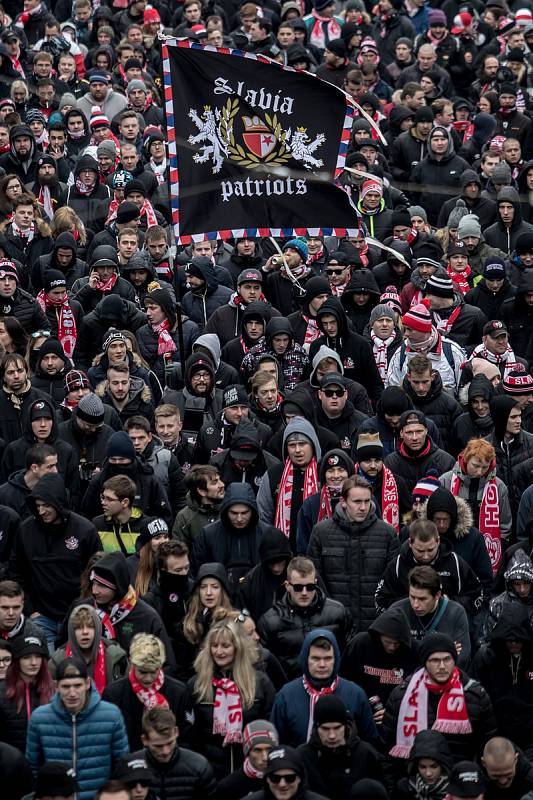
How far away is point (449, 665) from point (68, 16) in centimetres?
1751

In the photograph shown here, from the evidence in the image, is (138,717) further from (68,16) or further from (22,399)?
(68,16)

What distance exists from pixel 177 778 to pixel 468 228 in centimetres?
886

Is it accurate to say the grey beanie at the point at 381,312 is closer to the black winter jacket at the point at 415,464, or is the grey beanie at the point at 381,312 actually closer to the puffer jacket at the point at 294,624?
the black winter jacket at the point at 415,464

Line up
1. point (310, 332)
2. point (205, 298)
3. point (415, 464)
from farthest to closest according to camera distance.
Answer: point (205, 298), point (310, 332), point (415, 464)

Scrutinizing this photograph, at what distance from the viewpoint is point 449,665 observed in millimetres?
11391

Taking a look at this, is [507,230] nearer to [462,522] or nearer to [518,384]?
[518,384]

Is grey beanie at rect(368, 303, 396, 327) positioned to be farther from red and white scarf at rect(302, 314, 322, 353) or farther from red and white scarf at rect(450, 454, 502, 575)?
red and white scarf at rect(450, 454, 502, 575)

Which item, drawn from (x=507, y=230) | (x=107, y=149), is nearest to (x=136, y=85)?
(x=107, y=149)

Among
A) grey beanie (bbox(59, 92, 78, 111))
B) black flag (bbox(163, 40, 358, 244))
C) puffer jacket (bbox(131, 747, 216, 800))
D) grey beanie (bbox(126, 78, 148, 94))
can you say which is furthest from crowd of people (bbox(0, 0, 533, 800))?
grey beanie (bbox(126, 78, 148, 94))

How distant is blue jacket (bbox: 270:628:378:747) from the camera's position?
11.4 m

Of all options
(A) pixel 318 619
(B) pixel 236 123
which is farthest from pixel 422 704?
(B) pixel 236 123

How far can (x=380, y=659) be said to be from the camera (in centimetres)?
1184

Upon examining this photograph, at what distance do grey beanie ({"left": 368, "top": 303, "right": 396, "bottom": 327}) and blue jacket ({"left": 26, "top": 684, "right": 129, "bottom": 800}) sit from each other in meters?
6.03

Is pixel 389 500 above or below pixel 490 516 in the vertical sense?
above
